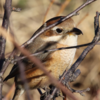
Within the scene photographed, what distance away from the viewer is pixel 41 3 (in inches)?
281

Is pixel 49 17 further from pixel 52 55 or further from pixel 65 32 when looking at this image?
pixel 52 55

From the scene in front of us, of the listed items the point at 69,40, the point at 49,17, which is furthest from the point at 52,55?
the point at 49,17

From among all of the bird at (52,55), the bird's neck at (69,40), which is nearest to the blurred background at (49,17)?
the bird at (52,55)

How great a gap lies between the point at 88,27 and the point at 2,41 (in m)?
5.08

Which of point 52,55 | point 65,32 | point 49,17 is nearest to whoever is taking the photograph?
point 52,55

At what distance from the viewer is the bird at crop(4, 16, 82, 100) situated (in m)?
3.04

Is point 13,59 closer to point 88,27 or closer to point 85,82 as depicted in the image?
point 85,82

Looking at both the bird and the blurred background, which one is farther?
the blurred background

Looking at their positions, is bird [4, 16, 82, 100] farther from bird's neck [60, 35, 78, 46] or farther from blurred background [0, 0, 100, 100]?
blurred background [0, 0, 100, 100]

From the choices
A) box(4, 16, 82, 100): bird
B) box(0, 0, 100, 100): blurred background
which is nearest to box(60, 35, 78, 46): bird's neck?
box(4, 16, 82, 100): bird

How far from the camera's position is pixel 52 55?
9.98 ft

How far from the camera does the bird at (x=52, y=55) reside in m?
3.04

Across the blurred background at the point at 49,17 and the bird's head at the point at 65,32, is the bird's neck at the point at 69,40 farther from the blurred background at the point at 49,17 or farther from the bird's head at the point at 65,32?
the blurred background at the point at 49,17

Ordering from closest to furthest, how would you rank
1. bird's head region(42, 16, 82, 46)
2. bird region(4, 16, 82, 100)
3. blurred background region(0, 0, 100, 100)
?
1. bird region(4, 16, 82, 100)
2. bird's head region(42, 16, 82, 46)
3. blurred background region(0, 0, 100, 100)
